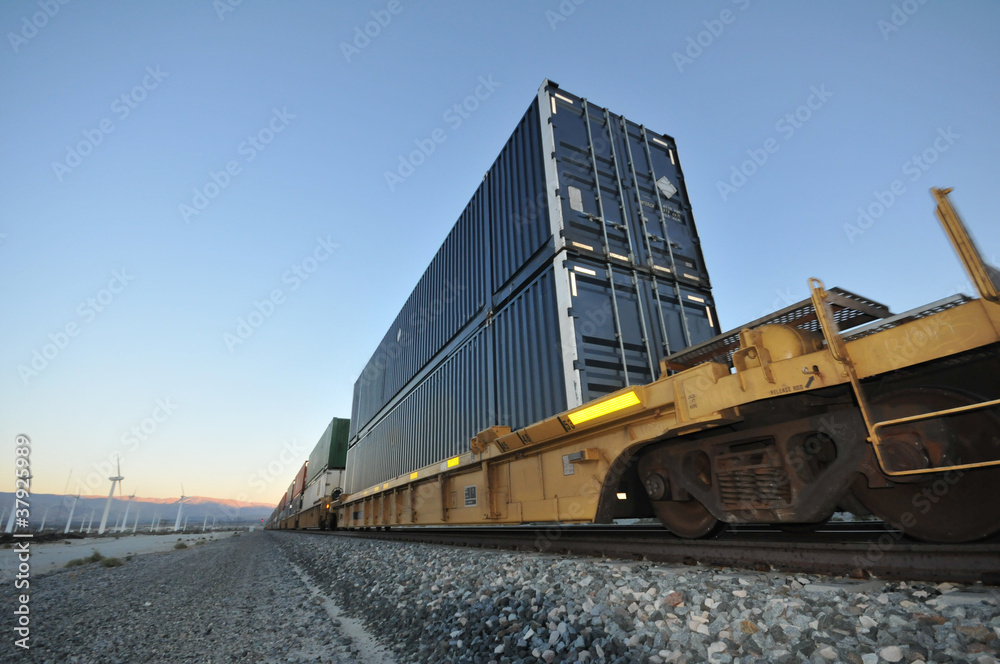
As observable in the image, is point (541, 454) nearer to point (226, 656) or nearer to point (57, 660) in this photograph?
point (226, 656)

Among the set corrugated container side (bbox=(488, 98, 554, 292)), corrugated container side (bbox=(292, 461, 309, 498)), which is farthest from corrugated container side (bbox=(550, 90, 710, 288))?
corrugated container side (bbox=(292, 461, 309, 498))

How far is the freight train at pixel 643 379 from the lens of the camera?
8.43 ft

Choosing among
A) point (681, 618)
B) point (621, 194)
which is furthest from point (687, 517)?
point (621, 194)

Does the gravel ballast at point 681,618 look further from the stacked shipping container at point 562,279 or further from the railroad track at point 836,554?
the stacked shipping container at point 562,279

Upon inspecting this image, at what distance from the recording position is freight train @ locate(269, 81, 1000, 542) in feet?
8.43

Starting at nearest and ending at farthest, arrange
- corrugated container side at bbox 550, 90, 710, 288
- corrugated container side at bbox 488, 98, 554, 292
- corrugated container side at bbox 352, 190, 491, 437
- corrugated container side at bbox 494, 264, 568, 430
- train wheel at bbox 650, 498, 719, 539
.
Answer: train wheel at bbox 650, 498, 719, 539 < corrugated container side at bbox 494, 264, 568, 430 < corrugated container side at bbox 550, 90, 710, 288 < corrugated container side at bbox 488, 98, 554, 292 < corrugated container side at bbox 352, 190, 491, 437

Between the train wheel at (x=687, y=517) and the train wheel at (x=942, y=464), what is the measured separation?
129 centimetres

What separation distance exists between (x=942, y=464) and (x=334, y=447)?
23055 mm

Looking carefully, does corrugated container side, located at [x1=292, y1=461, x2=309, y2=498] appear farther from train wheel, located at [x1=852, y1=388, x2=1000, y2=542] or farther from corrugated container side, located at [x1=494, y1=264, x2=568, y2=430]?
train wheel, located at [x1=852, y1=388, x2=1000, y2=542]

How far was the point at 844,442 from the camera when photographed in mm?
2848

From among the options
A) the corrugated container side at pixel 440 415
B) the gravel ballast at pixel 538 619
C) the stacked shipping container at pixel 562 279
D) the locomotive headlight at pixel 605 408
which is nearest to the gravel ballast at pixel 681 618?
the gravel ballast at pixel 538 619

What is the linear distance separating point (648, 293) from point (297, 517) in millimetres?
28906

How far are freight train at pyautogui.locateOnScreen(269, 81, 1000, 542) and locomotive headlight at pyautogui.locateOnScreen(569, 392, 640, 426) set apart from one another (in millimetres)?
26

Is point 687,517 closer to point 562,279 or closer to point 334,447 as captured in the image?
Result: point 562,279
